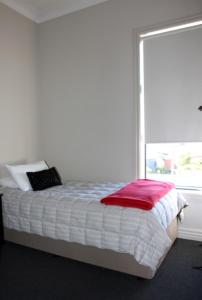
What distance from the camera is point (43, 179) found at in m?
3.10

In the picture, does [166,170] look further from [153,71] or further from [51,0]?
[51,0]

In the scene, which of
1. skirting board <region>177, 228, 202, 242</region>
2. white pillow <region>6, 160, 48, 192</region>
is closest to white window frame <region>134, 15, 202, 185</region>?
skirting board <region>177, 228, 202, 242</region>

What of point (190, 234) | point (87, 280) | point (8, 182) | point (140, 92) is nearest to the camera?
point (87, 280)

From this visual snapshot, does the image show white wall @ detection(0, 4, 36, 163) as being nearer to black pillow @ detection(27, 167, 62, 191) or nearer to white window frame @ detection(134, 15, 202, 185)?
black pillow @ detection(27, 167, 62, 191)

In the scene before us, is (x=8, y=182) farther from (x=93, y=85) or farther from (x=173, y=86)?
(x=173, y=86)

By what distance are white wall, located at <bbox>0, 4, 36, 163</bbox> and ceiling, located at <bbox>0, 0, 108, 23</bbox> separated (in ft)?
0.31

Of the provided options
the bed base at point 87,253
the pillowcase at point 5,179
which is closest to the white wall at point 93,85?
the pillowcase at point 5,179

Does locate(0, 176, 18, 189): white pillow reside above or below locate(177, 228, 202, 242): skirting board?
above

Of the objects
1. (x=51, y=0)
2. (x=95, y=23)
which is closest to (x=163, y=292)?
(x=95, y=23)

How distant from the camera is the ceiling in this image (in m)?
3.49

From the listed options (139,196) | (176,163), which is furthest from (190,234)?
(139,196)

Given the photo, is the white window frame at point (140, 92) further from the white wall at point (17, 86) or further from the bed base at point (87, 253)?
the white wall at point (17, 86)

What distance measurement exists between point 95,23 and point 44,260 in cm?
313

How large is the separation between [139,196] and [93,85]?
1934mm
